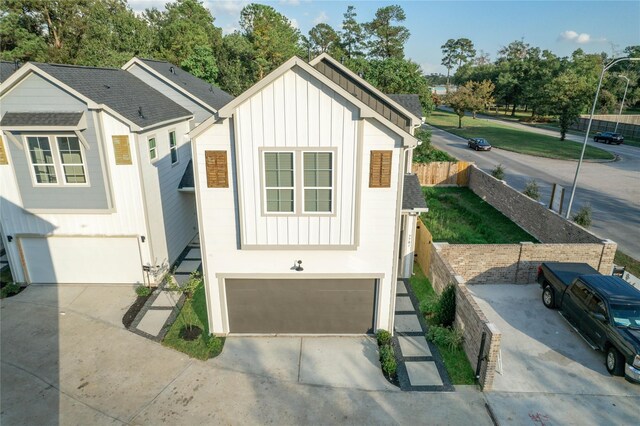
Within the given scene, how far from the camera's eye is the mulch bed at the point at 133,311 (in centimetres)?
1231

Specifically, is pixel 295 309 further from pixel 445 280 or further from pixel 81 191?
pixel 81 191

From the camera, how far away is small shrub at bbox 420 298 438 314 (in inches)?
489

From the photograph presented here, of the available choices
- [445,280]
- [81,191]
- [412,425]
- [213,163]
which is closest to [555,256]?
[445,280]

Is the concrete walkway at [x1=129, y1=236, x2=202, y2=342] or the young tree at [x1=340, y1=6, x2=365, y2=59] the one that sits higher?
the young tree at [x1=340, y1=6, x2=365, y2=59]

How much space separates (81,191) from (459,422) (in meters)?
13.9

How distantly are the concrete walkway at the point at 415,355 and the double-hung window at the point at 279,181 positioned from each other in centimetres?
537

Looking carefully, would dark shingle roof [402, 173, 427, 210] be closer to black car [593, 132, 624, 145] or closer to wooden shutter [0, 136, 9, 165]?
wooden shutter [0, 136, 9, 165]

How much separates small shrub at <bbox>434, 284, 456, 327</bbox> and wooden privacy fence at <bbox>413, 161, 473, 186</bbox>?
17.4 metres

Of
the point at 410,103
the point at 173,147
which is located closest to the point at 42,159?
the point at 173,147

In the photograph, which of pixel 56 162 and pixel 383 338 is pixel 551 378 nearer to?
pixel 383 338

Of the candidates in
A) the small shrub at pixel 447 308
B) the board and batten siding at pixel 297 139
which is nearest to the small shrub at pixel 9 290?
the board and batten siding at pixel 297 139

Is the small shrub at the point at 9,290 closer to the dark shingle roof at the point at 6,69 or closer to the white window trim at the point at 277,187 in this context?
the dark shingle roof at the point at 6,69

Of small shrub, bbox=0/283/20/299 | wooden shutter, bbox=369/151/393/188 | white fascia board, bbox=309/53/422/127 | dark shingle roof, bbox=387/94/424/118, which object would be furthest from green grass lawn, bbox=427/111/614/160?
small shrub, bbox=0/283/20/299

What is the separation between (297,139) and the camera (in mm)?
9469
